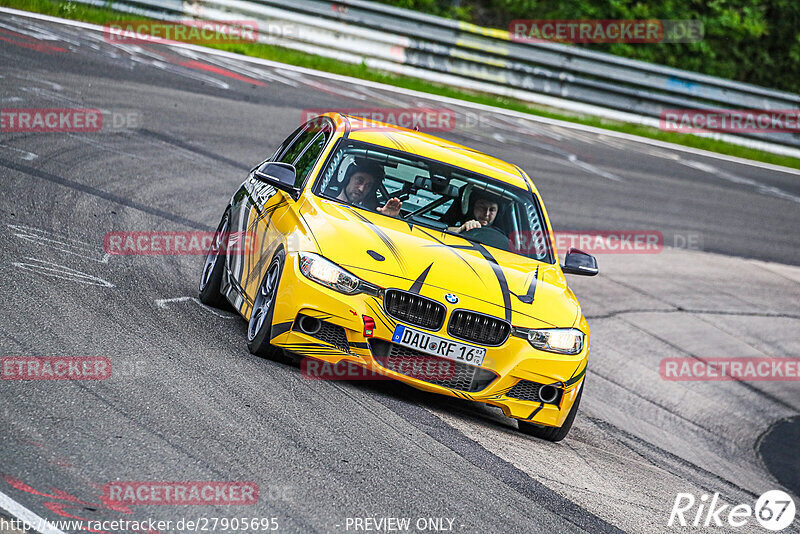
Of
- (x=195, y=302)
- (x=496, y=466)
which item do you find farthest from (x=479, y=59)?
(x=496, y=466)

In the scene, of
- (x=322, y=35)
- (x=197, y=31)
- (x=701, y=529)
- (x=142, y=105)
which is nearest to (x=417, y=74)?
(x=322, y=35)

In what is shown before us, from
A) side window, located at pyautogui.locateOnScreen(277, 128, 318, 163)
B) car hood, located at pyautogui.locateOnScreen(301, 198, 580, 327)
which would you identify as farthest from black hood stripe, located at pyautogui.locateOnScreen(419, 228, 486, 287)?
side window, located at pyautogui.locateOnScreen(277, 128, 318, 163)

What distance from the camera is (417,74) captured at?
2192 cm

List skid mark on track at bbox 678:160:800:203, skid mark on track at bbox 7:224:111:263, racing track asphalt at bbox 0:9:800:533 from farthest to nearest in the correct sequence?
1. skid mark on track at bbox 678:160:800:203
2. skid mark on track at bbox 7:224:111:263
3. racing track asphalt at bbox 0:9:800:533

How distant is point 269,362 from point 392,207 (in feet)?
5.20

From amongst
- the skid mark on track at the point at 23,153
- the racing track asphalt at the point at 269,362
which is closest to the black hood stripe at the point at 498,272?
the racing track asphalt at the point at 269,362

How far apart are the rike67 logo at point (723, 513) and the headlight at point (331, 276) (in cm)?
230

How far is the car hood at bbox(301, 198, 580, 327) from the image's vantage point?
6840 mm

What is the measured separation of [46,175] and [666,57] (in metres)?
20.9

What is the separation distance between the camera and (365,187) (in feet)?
26.2

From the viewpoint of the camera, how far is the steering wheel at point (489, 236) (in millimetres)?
7949

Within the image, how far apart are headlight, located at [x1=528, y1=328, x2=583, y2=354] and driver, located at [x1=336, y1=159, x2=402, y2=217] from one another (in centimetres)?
152

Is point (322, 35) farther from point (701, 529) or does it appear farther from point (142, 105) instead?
Answer: point (701, 529)

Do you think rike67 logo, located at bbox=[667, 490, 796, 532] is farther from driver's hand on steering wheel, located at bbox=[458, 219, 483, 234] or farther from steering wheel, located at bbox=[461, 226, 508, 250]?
driver's hand on steering wheel, located at bbox=[458, 219, 483, 234]
